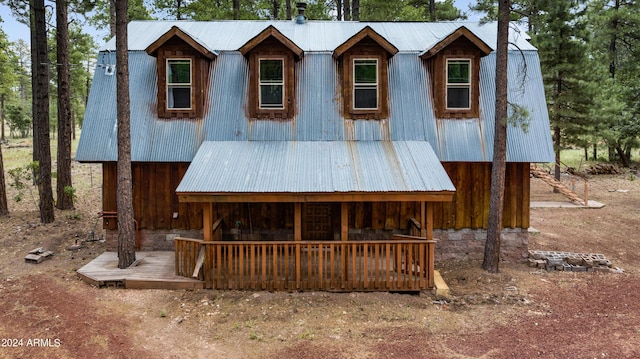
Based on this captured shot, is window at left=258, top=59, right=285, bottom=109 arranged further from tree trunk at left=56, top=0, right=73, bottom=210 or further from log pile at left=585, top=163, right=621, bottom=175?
log pile at left=585, top=163, right=621, bottom=175

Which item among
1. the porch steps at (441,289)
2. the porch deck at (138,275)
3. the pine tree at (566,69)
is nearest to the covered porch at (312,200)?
the porch steps at (441,289)

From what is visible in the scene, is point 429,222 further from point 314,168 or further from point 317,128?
point 317,128

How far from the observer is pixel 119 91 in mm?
9000

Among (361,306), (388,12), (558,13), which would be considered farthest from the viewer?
(388,12)

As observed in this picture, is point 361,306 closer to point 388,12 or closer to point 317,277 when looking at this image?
point 317,277

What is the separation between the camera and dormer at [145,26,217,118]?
428 inches

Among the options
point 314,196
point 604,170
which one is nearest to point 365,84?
point 314,196

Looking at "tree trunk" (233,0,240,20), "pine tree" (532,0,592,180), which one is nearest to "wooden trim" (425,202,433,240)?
"pine tree" (532,0,592,180)

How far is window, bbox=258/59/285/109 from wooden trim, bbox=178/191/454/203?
3629 millimetres

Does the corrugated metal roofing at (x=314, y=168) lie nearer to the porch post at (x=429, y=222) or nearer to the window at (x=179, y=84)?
the porch post at (x=429, y=222)

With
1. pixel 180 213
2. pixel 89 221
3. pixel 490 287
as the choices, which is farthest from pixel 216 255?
pixel 89 221

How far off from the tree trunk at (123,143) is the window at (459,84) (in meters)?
8.40

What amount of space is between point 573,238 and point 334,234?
861 centimetres

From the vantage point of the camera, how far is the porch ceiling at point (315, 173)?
8.40 metres
